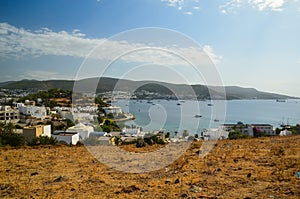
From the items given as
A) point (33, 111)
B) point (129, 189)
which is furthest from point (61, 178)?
point (33, 111)

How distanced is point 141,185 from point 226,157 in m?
3.41

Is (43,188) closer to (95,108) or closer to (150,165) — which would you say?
(150,165)

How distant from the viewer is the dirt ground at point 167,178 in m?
4.56

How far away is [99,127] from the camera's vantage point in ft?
129

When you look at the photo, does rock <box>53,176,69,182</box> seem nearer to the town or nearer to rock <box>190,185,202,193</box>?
rock <box>190,185,202,193</box>

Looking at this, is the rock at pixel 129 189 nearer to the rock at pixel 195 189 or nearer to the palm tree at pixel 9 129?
the rock at pixel 195 189

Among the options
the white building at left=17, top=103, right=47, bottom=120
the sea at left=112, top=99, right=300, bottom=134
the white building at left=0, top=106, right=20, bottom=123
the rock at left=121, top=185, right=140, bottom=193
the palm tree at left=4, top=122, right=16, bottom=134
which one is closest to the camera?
Result: the rock at left=121, top=185, right=140, bottom=193

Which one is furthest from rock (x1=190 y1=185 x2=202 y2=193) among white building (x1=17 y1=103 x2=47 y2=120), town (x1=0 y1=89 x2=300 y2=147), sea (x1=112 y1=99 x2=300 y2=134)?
white building (x1=17 y1=103 x2=47 y2=120)

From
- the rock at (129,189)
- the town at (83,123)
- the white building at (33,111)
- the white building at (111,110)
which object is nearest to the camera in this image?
the rock at (129,189)

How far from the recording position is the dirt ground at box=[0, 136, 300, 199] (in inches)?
179

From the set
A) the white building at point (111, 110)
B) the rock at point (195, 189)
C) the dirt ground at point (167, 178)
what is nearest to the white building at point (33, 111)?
the white building at point (111, 110)

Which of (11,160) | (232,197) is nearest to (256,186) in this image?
(232,197)

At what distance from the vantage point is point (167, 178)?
5641mm

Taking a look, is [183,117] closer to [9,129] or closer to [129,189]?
[9,129]
